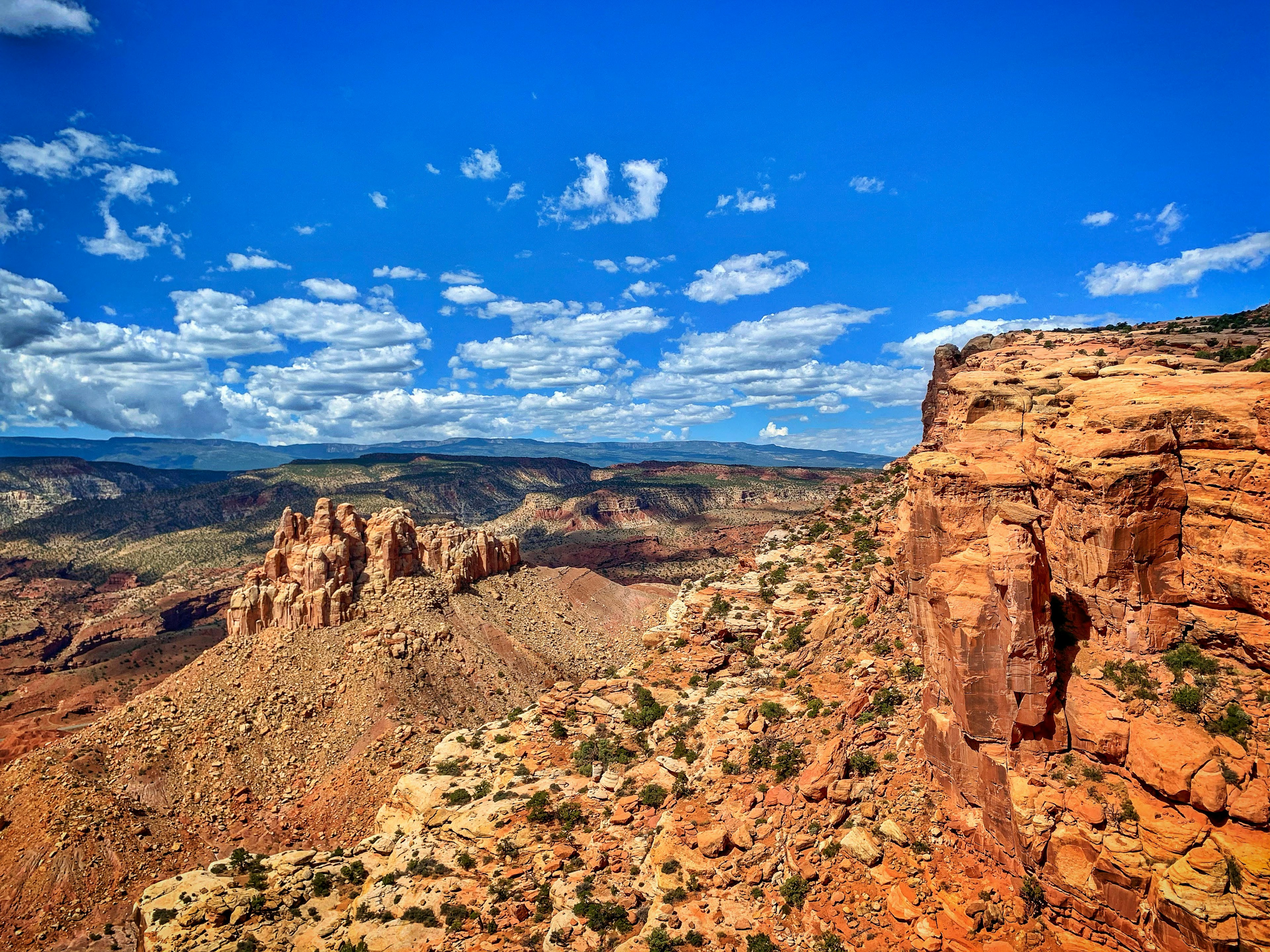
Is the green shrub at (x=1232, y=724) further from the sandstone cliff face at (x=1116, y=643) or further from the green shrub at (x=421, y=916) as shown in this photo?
the green shrub at (x=421, y=916)

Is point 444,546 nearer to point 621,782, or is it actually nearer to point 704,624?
point 704,624

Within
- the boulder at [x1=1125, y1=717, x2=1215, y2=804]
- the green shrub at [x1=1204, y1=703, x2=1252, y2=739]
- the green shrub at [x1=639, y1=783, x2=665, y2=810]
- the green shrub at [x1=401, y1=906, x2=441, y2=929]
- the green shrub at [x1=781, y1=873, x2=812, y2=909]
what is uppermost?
the green shrub at [x1=1204, y1=703, x2=1252, y2=739]

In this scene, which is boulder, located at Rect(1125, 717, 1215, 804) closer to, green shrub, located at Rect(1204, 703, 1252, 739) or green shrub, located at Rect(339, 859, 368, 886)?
green shrub, located at Rect(1204, 703, 1252, 739)

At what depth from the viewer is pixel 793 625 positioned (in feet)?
109

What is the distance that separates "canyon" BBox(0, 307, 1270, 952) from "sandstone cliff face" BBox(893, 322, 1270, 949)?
70 mm

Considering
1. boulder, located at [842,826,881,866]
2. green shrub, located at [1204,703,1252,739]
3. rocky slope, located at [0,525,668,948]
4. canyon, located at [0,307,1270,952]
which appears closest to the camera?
green shrub, located at [1204,703,1252,739]

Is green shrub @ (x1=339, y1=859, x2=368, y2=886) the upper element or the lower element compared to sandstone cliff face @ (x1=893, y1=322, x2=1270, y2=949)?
lower

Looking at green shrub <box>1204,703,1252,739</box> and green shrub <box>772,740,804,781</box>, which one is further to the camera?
green shrub <box>772,740,804,781</box>

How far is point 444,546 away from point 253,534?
12472cm

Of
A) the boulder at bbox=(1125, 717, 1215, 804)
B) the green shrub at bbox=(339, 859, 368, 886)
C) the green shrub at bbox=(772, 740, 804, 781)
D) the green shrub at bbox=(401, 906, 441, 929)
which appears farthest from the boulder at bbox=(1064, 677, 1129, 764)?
the green shrub at bbox=(339, 859, 368, 886)

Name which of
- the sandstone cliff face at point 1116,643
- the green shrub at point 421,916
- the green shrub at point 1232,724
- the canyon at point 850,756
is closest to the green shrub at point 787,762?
the canyon at point 850,756

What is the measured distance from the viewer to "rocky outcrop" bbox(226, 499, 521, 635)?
173 ft

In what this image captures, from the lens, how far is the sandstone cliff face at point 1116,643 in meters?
12.3

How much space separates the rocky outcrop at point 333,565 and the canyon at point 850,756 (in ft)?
13.4
